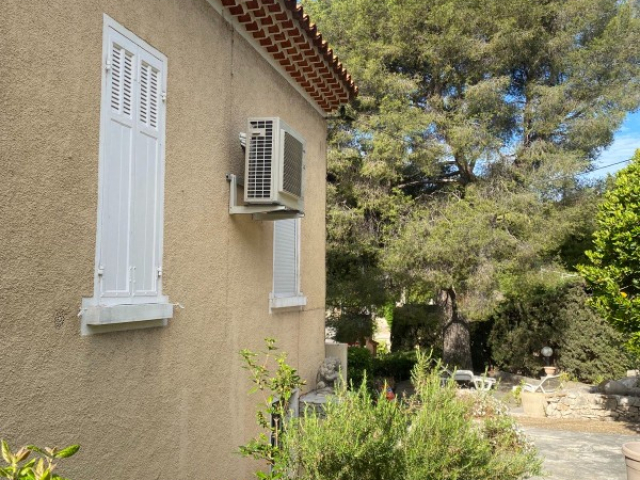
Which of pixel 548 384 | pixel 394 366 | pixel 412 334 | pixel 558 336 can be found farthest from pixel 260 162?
pixel 412 334

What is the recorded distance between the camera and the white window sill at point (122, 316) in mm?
3441

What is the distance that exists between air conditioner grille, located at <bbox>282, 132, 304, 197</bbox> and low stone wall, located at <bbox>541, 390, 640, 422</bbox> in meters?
10.7

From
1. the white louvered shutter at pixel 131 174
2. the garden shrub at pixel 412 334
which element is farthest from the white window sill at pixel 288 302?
the garden shrub at pixel 412 334

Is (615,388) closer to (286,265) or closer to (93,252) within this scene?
(286,265)

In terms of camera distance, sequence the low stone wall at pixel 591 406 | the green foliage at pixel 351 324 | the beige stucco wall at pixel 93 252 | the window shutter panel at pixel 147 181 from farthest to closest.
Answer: the green foliage at pixel 351 324, the low stone wall at pixel 591 406, the window shutter panel at pixel 147 181, the beige stucco wall at pixel 93 252

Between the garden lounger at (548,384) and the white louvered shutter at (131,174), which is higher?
the white louvered shutter at (131,174)

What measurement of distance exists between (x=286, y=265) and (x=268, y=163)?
219 cm

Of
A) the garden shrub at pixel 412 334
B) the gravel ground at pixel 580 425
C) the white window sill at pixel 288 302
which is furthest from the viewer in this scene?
the garden shrub at pixel 412 334

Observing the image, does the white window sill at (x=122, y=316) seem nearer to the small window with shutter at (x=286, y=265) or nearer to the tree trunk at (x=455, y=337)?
the small window with shutter at (x=286, y=265)

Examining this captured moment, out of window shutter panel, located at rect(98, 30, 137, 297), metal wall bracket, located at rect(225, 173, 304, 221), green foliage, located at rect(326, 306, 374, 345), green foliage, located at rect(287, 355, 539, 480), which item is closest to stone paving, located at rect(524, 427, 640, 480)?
green foliage, located at rect(287, 355, 539, 480)

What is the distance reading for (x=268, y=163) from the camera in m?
5.33

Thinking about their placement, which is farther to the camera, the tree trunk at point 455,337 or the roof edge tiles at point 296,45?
the tree trunk at point 455,337

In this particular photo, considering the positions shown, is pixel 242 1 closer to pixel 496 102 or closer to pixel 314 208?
pixel 314 208

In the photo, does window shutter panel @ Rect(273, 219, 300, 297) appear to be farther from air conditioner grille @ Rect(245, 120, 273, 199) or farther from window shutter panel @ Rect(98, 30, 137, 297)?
window shutter panel @ Rect(98, 30, 137, 297)
